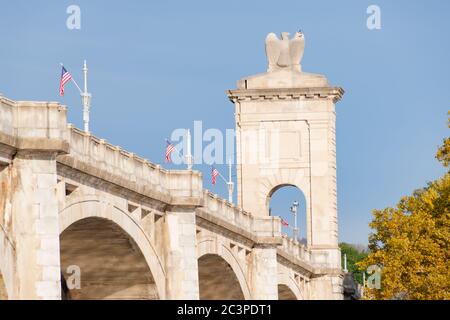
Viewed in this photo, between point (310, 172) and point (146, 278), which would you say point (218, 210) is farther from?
point (310, 172)

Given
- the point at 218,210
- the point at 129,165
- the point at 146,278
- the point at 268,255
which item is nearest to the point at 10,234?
the point at 129,165

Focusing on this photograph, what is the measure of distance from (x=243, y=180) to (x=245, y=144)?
3073mm

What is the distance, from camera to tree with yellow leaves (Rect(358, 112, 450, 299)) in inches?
3418

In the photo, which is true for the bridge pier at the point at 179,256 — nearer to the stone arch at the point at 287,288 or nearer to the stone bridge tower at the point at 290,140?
the stone arch at the point at 287,288

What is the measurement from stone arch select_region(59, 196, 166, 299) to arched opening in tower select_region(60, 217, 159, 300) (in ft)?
0.69

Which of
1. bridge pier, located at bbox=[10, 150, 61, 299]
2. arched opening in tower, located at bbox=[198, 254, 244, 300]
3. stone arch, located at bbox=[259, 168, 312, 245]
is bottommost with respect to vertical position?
bridge pier, located at bbox=[10, 150, 61, 299]

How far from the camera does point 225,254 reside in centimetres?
9294

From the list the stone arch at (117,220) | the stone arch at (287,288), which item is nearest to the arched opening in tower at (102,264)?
the stone arch at (117,220)

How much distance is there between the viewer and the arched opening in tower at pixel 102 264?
71062 millimetres

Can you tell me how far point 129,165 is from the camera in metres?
72.1

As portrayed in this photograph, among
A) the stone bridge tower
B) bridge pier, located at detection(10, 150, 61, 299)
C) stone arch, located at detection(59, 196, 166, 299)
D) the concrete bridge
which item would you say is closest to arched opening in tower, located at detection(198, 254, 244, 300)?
the concrete bridge

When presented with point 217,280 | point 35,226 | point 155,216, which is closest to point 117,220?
point 155,216

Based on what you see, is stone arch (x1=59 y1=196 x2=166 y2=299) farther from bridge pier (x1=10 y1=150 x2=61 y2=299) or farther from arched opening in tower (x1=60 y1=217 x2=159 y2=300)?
bridge pier (x1=10 y1=150 x2=61 y2=299)

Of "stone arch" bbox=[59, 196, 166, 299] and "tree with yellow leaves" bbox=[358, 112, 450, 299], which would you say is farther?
"tree with yellow leaves" bbox=[358, 112, 450, 299]
